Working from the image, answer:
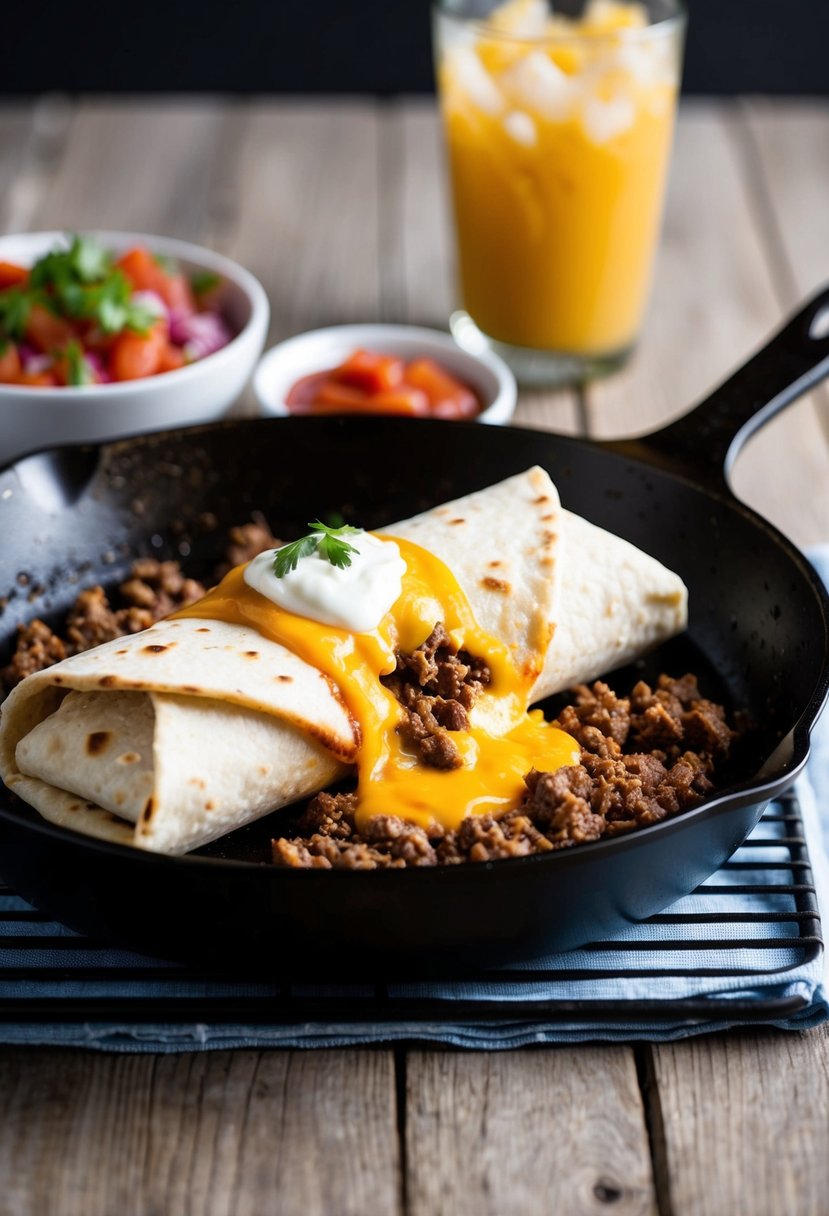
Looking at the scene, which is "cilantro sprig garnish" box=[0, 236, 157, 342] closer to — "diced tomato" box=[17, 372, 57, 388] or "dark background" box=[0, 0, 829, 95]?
"diced tomato" box=[17, 372, 57, 388]

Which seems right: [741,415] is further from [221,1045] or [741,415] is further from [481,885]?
[221,1045]

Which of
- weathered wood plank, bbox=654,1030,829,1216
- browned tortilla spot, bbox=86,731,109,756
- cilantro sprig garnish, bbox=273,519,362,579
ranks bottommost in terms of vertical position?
weathered wood plank, bbox=654,1030,829,1216

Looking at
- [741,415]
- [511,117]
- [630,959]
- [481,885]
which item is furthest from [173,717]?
[511,117]

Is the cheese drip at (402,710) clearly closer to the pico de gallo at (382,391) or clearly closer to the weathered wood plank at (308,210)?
the pico de gallo at (382,391)

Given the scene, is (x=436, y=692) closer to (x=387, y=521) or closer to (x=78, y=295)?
(x=387, y=521)

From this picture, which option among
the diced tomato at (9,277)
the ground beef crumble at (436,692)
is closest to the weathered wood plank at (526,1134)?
the ground beef crumble at (436,692)

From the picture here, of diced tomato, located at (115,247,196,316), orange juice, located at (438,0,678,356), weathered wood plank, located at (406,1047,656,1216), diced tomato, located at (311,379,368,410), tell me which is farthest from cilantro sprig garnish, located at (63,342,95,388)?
weathered wood plank, located at (406,1047,656,1216)

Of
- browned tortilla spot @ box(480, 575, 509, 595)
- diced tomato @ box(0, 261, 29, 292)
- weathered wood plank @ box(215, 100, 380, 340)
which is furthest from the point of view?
weathered wood plank @ box(215, 100, 380, 340)
